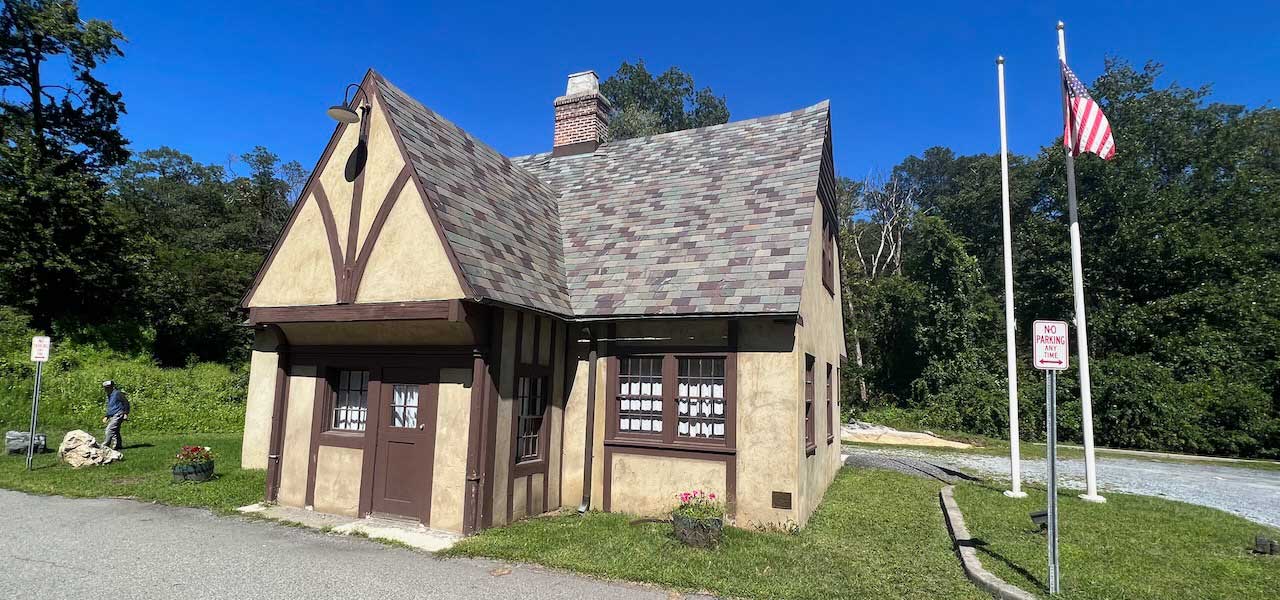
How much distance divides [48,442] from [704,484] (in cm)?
1645

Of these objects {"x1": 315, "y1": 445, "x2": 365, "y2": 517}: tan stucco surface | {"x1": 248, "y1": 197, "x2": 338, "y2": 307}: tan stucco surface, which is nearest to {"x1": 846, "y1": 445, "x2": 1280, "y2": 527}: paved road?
{"x1": 315, "y1": 445, "x2": 365, "y2": 517}: tan stucco surface

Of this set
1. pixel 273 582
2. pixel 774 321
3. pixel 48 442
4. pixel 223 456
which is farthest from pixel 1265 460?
pixel 48 442

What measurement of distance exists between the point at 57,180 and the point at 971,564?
29.6 meters

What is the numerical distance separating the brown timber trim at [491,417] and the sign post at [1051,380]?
6.04 meters

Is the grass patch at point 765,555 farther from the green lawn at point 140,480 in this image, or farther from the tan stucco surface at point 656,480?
the green lawn at point 140,480

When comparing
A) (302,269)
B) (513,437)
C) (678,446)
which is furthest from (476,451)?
(302,269)

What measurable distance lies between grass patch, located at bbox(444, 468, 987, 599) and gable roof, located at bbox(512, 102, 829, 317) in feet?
9.64

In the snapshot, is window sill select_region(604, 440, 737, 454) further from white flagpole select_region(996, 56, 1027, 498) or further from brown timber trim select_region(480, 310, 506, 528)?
white flagpole select_region(996, 56, 1027, 498)

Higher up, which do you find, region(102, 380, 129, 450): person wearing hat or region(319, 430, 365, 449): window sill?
region(319, 430, 365, 449): window sill

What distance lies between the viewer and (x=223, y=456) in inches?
532

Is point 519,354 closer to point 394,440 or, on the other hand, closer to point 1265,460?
point 394,440

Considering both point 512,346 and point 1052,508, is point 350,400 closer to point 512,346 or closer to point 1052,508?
point 512,346

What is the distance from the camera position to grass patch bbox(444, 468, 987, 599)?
5.98 meters

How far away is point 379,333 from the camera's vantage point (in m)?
8.54
